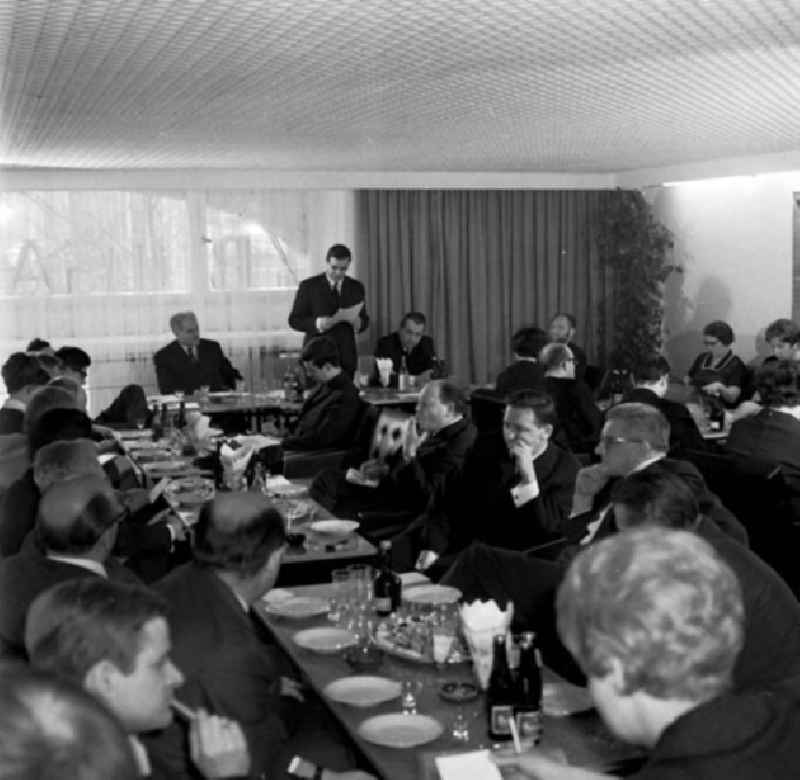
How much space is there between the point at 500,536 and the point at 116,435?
152 inches

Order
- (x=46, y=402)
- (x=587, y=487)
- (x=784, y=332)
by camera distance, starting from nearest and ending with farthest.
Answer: (x=587, y=487) → (x=46, y=402) → (x=784, y=332)

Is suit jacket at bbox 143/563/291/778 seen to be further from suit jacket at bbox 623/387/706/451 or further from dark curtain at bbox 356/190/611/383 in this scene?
dark curtain at bbox 356/190/611/383

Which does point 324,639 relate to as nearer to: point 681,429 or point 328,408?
point 681,429

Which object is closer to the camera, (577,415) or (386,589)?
(386,589)

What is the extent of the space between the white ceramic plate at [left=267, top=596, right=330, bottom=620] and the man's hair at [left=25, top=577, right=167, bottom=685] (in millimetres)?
1682

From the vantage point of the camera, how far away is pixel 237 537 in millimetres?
3545

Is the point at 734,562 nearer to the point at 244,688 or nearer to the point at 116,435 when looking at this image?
the point at 244,688

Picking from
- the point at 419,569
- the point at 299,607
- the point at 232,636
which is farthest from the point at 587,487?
the point at 232,636

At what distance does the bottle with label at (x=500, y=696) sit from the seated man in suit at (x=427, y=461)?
8.72 feet

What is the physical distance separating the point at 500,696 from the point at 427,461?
3.19 metres

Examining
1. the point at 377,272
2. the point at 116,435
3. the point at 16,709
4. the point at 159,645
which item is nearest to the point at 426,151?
the point at 377,272

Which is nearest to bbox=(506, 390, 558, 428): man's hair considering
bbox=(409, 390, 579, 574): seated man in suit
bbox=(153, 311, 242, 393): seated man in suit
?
bbox=(409, 390, 579, 574): seated man in suit

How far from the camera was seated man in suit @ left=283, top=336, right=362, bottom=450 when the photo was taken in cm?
830

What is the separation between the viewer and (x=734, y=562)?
143 inches
